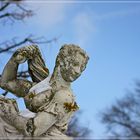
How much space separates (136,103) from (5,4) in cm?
624

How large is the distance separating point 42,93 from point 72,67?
37 centimetres

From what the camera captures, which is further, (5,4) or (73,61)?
(5,4)

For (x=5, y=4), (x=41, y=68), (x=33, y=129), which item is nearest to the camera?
(x=33, y=129)

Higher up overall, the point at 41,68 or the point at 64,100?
the point at 41,68

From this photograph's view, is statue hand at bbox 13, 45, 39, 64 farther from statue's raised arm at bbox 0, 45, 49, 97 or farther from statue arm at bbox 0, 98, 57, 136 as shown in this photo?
statue arm at bbox 0, 98, 57, 136

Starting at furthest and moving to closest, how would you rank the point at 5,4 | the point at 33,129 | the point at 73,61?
the point at 5,4
the point at 73,61
the point at 33,129

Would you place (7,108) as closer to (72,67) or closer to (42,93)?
(42,93)

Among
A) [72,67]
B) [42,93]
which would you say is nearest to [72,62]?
[72,67]

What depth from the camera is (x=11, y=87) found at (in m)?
4.48

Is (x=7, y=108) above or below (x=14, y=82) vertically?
below

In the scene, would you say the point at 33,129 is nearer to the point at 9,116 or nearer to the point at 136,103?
the point at 9,116

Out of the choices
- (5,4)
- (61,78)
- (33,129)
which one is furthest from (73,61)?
(5,4)

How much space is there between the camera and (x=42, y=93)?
13.7ft

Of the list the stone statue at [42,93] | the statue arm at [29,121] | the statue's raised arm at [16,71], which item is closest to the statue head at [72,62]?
the stone statue at [42,93]
